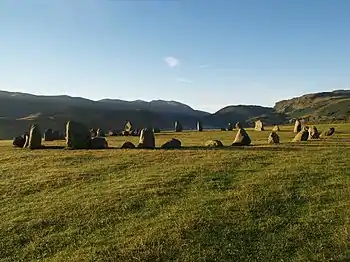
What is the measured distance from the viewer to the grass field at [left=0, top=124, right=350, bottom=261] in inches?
599

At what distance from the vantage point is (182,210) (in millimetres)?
18688

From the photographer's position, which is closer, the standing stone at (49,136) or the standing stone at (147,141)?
the standing stone at (147,141)

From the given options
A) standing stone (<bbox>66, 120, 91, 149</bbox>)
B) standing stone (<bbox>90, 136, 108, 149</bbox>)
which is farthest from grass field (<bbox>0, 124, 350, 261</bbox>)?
standing stone (<bbox>66, 120, 91, 149</bbox>)

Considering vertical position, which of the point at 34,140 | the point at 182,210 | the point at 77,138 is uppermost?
the point at 77,138

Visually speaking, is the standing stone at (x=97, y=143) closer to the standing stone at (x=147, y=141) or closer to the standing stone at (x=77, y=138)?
the standing stone at (x=77, y=138)

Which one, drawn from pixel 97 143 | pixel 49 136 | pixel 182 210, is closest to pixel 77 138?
pixel 97 143

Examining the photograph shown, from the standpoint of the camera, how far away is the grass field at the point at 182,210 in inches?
599

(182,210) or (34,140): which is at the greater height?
(34,140)

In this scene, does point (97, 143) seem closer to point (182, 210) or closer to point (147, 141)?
point (147, 141)

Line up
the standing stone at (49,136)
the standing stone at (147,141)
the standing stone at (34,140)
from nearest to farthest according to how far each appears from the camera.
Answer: the standing stone at (147,141), the standing stone at (34,140), the standing stone at (49,136)

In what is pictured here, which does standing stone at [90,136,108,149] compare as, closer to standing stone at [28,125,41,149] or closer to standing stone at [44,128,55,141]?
standing stone at [28,125,41,149]

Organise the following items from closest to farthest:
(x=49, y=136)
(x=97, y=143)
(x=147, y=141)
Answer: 1. (x=147, y=141)
2. (x=97, y=143)
3. (x=49, y=136)

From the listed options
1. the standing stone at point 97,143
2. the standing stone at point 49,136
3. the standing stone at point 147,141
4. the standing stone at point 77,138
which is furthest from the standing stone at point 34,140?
the standing stone at point 49,136

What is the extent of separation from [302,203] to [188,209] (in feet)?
16.6
